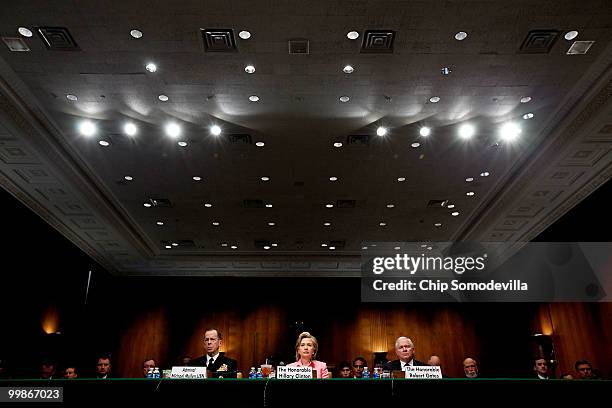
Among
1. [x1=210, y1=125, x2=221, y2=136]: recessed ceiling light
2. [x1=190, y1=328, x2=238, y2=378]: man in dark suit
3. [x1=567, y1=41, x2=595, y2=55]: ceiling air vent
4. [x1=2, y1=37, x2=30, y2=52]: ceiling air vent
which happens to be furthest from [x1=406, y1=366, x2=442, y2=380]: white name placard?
[x1=2, y1=37, x2=30, y2=52]: ceiling air vent

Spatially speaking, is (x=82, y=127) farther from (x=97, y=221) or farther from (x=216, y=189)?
(x=97, y=221)

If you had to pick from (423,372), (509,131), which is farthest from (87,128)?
(509,131)

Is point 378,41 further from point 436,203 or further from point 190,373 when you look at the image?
point 436,203

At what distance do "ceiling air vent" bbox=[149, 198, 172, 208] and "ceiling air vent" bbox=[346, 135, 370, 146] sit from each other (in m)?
4.49

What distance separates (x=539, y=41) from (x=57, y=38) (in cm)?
590

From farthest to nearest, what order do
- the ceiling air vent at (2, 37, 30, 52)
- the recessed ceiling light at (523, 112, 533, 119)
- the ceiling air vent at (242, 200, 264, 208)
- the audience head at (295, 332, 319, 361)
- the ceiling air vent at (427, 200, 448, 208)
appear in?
1. the ceiling air vent at (242, 200, 264, 208)
2. the ceiling air vent at (427, 200, 448, 208)
3. the recessed ceiling light at (523, 112, 533, 119)
4. the ceiling air vent at (2, 37, 30, 52)
5. the audience head at (295, 332, 319, 361)

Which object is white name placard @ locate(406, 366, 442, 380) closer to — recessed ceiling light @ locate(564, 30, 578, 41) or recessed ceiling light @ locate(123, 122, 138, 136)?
recessed ceiling light @ locate(564, 30, 578, 41)

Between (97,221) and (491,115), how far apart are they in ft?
28.4

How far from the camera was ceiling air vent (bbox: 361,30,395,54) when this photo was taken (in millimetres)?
5461

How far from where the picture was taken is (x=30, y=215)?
9.79 metres

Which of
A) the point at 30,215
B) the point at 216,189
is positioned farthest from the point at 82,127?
the point at 30,215

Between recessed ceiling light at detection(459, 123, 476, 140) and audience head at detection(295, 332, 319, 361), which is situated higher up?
recessed ceiling light at detection(459, 123, 476, 140)

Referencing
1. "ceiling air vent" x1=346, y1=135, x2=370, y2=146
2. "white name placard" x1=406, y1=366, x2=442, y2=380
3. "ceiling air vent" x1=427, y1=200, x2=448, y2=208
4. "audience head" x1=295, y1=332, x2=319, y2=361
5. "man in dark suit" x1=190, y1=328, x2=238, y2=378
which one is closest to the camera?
"white name placard" x1=406, y1=366, x2=442, y2=380

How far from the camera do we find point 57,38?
18.1 ft
